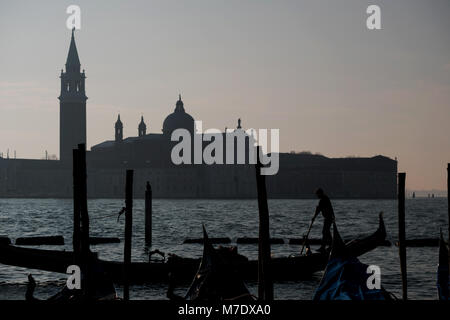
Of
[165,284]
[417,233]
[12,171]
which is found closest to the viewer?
[165,284]

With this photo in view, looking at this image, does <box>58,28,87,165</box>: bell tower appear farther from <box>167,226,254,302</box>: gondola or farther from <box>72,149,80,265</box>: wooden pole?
<box>167,226,254,302</box>: gondola

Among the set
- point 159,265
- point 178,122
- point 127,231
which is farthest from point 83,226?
point 178,122

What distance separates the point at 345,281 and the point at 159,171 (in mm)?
103190

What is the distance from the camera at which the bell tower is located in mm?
106250

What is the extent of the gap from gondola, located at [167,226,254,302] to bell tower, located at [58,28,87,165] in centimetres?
9545

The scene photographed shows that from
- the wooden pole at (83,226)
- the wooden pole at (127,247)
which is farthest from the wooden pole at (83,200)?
the wooden pole at (127,247)

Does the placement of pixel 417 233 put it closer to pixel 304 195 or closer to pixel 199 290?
pixel 199 290

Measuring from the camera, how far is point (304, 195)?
387 feet

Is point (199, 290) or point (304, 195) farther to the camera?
point (304, 195)

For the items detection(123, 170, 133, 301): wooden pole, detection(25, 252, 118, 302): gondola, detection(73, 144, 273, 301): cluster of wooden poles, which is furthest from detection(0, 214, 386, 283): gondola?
detection(25, 252, 118, 302): gondola

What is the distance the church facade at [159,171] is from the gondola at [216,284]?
94.5 meters

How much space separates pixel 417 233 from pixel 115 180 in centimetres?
7734
